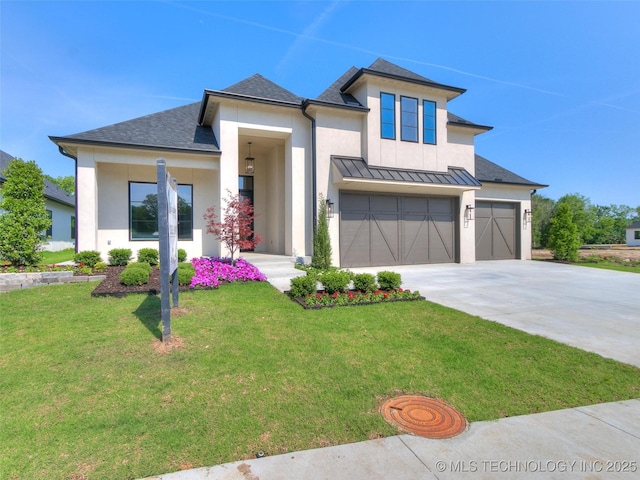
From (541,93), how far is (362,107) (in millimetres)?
15400

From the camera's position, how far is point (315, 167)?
11.7 m

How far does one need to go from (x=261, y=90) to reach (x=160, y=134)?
14.2 ft

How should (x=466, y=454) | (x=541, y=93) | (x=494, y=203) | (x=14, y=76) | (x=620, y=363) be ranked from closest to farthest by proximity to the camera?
(x=466, y=454) < (x=620, y=363) < (x=14, y=76) < (x=494, y=203) < (x=541, y=93)

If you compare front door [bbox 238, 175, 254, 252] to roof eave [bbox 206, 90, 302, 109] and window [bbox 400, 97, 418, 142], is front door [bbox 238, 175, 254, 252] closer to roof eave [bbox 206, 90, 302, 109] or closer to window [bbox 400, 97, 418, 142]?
roof eave [bbox 206, 90, 302, 109]

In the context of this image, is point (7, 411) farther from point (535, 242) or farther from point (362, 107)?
point (535, 242)

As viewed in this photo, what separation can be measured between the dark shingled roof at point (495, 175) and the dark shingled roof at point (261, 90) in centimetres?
978

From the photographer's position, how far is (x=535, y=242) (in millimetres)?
30359

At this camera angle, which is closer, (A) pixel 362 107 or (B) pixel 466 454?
(B) pixel 466 454

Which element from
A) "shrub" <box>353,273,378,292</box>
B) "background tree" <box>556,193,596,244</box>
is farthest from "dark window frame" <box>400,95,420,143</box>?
"background tree" <box>556,193,596,244</box>

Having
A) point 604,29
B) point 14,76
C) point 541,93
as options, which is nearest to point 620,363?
point 604,29

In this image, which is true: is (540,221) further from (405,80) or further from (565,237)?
(405,80)

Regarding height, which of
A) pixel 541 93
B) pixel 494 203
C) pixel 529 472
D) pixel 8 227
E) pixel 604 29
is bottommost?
pixel 529 472

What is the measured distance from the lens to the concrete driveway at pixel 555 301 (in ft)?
15.2

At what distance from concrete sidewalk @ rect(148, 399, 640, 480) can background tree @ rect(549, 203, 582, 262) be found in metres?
16.7
